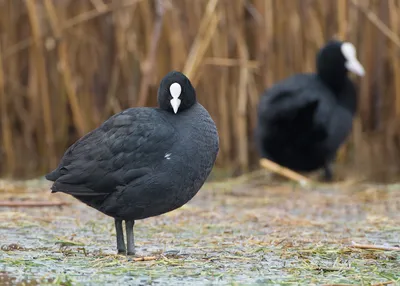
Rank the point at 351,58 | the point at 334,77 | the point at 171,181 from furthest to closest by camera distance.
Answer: the point at 334,77
the point at 351,58
the point at 171,181

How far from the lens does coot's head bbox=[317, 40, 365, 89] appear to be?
24.2 feet

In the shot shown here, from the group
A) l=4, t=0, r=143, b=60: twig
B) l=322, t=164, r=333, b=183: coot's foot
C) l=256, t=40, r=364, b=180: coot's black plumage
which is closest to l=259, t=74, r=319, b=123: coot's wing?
l=256, t=40, r=364, b=180: coot's black plumage

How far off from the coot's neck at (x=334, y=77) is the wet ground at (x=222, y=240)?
135cm

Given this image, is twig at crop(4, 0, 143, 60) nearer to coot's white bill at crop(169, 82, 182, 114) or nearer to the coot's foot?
the coot's foot

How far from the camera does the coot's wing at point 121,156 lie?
12.4 feet

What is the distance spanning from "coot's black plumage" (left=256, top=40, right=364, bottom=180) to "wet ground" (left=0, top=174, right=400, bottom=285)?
744 mm

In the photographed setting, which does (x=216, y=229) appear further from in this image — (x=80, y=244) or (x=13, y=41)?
(x=13, y=41)

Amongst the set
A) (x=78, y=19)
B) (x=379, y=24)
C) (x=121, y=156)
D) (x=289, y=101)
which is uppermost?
(x=78, y=19)

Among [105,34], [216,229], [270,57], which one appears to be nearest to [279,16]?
[270,57]

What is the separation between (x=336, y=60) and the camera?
7418 millimetres

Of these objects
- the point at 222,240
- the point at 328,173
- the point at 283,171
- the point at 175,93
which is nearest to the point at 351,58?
the point at 328,173

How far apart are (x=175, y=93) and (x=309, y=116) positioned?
349cm

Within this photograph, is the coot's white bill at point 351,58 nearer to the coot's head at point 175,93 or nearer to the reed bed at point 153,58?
the reed bed at point 153,58

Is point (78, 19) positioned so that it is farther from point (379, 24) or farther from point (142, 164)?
point (142, 164)
